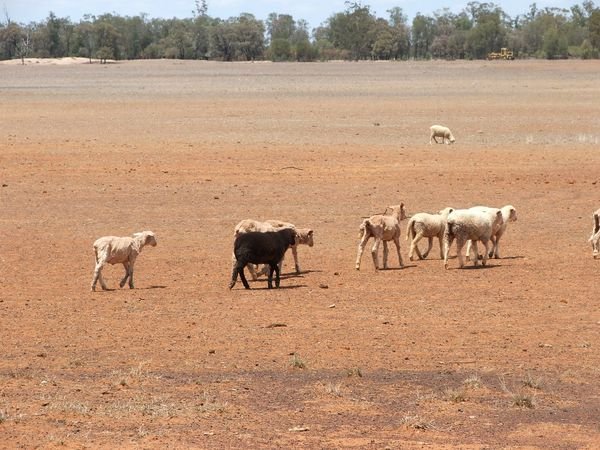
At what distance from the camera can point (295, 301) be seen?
53.2 ft

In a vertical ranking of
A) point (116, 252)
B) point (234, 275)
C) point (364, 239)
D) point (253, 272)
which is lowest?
point (253, 272)

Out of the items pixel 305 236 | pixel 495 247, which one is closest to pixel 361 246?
pixel 305 236

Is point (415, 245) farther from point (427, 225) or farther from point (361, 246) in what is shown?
point (361, 246)

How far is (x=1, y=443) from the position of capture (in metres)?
9.80

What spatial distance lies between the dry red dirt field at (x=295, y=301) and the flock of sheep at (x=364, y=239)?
1.05 ft

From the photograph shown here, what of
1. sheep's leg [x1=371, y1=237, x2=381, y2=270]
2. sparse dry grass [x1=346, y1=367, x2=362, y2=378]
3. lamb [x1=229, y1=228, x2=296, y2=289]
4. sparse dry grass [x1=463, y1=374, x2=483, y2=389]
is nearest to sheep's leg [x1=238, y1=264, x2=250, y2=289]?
lamb [x1=229, y1=228, x2=296, y2=289]

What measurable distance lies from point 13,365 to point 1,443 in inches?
118

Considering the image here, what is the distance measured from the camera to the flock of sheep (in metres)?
16.7

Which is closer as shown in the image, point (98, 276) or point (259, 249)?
point (259, 249)

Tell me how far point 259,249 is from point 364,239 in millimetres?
2507

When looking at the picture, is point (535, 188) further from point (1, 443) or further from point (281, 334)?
point (1, 443)

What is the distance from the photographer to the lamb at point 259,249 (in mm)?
16562

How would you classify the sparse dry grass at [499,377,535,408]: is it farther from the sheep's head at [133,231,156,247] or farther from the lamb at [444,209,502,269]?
the sheep's head at [133,231,156,247]

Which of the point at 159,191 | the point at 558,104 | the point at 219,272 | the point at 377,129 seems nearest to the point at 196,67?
the point at 558,104
